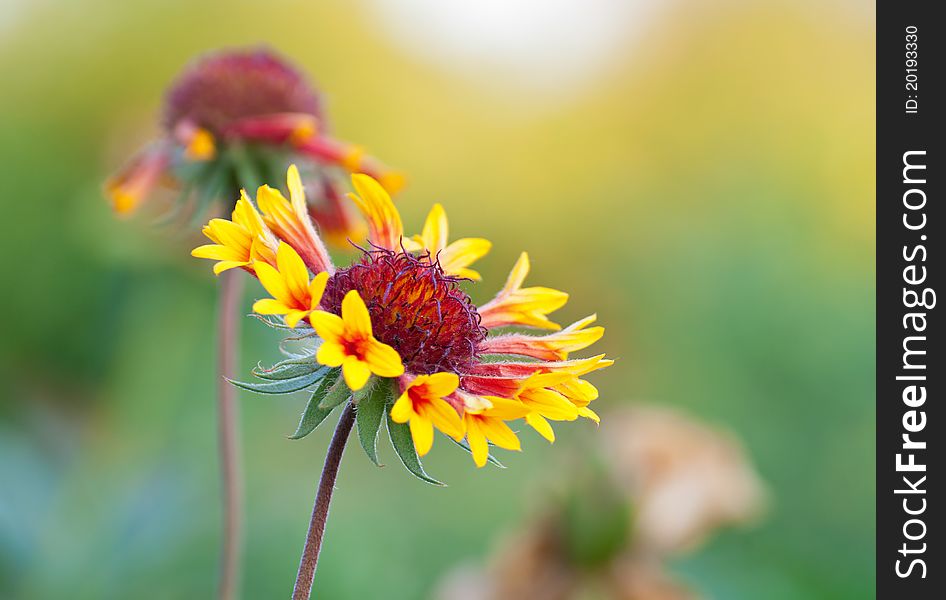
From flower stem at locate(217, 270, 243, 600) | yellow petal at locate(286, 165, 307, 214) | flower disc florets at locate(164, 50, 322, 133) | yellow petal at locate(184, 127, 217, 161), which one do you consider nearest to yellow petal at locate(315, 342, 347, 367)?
yellow petal at locate(286, 165, 307, 214)

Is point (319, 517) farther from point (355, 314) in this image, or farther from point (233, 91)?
point (233, 91)

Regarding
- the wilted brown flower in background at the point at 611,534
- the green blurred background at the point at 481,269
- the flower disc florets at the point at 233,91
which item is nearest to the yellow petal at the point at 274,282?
the flower disc florets at the point at 233,91

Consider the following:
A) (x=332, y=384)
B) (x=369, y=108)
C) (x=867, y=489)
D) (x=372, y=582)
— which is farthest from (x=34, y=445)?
(x=369, y=108)

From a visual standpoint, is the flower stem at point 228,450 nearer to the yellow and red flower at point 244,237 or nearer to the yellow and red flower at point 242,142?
the yellow and red flower at point 242,142

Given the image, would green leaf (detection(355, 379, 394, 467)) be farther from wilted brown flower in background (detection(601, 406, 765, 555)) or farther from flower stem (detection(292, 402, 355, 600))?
wilted brown flower in background (detection(601, 406, 765, 555))

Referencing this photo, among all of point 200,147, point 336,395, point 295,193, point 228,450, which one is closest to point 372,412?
point 336,395

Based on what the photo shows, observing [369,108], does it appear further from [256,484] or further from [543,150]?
[256,484]
